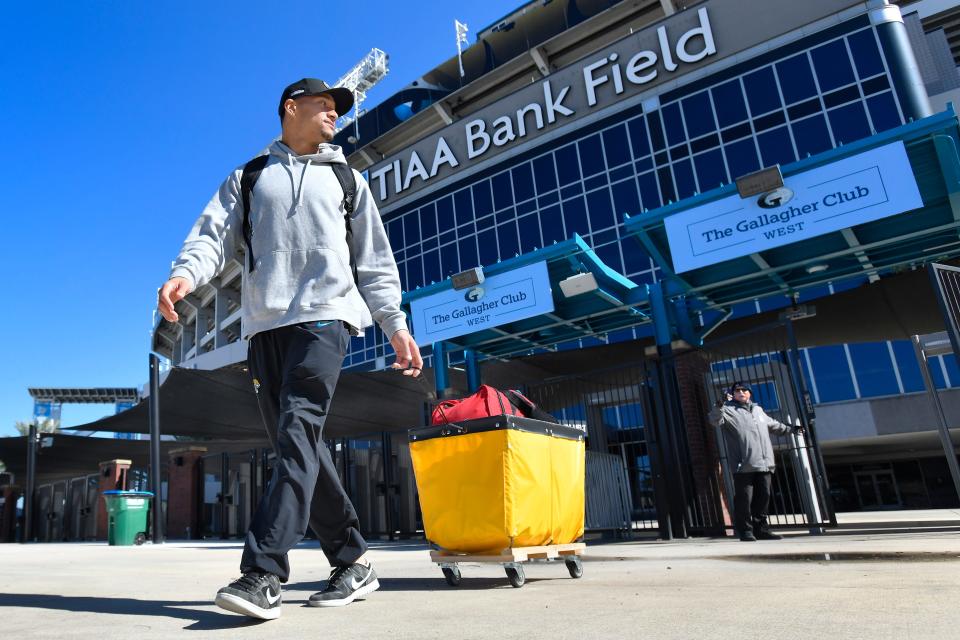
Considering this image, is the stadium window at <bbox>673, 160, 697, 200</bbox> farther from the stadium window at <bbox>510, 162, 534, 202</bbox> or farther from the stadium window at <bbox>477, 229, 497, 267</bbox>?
the stadium window at <bbox>477, 229, 497, 267</bbox>

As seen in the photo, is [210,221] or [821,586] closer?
[821,586]

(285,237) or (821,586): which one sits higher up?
(285,237)

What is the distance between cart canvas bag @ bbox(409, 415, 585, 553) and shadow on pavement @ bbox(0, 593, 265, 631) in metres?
1.24

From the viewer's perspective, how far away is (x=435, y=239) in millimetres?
27766

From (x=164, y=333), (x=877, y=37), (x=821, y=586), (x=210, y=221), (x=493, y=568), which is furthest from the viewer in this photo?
(x=164, y=333)

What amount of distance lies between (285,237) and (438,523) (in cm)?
179

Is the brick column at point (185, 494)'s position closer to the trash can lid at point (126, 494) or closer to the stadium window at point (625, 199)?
the trash can lid at point (126, 494)

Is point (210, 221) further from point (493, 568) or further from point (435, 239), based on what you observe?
→ point (435, 239)

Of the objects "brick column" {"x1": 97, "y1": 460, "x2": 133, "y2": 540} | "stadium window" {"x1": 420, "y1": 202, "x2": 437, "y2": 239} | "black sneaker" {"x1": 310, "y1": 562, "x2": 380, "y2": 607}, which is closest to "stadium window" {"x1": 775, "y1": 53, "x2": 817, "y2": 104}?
→ "stadium window" {"x1": 420, "y1": 202, "x2": 437, "y2": 239}

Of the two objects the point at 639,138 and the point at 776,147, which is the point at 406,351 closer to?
the point at 776,147

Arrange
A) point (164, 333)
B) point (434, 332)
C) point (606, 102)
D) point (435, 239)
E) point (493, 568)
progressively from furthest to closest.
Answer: point (164, 333)
point (435, 239)
point (606, 102)
point (434, 332)
point (493, 568)

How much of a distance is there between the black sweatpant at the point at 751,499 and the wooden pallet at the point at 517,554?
4.26 metres

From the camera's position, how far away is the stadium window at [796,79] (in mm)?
20656

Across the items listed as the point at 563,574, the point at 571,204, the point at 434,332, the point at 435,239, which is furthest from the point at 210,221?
the point at 435,239
